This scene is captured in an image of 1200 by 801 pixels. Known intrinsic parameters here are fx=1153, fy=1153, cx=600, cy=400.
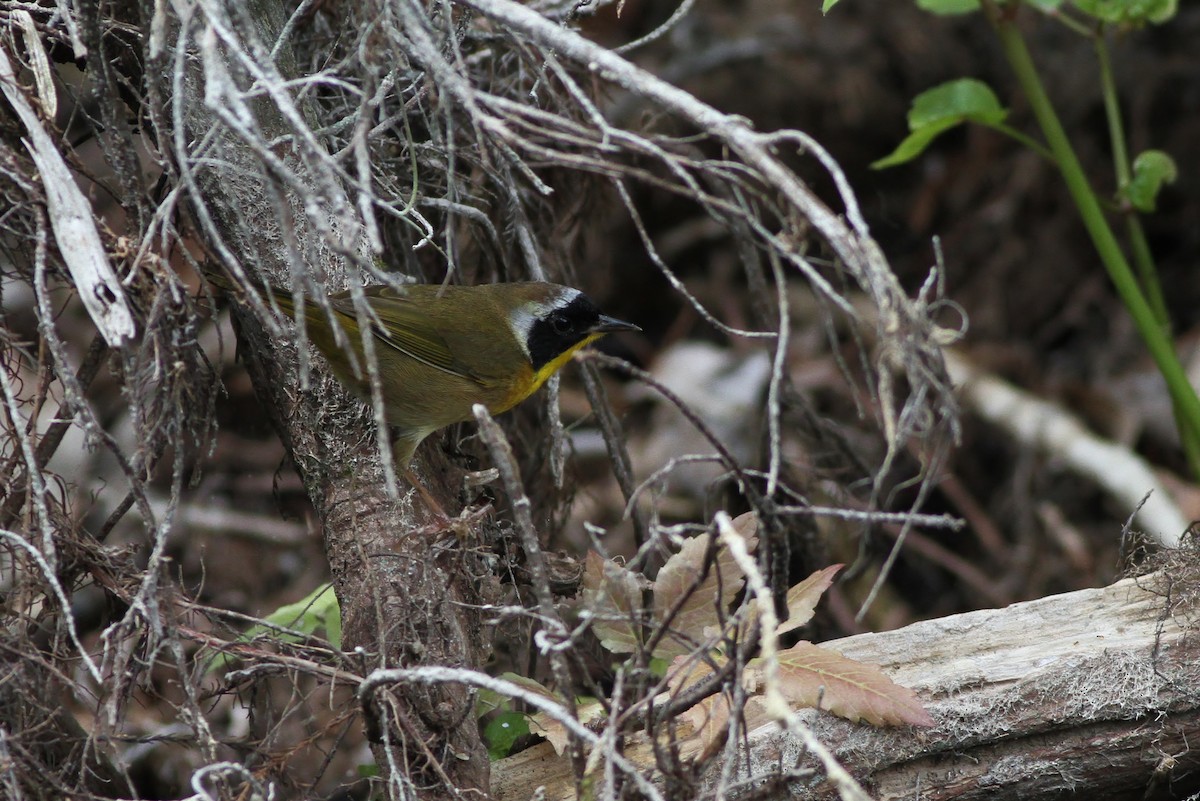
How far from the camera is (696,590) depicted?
8.43ft

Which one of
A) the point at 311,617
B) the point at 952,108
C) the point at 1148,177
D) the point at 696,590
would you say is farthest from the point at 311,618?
the point at 1148,177

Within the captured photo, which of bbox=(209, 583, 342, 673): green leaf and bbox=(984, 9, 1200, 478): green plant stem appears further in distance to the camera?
bbox=(984, 9, 1200, 478): green plant stem

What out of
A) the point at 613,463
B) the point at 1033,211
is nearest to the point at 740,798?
the point at 613,463

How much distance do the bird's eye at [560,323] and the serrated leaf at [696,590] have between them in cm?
147

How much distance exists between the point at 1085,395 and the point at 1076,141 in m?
1.71

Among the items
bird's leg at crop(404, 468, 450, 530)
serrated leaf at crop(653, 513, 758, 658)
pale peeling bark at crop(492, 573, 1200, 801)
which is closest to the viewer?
serrated leaf at crop(653, 513, 758, 658)

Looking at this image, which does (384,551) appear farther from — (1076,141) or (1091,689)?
(1076,141)

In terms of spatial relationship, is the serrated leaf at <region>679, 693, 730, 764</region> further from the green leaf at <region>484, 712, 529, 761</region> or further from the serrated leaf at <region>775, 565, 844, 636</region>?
the green leaf at <region>484, 712, 529, 761</region>

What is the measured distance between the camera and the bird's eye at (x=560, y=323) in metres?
3.97

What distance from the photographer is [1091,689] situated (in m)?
2.78

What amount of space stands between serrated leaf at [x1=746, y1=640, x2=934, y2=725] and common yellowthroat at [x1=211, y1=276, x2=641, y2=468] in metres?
1.41

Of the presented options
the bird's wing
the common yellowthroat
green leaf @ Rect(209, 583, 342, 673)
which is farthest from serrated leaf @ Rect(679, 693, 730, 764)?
the bird's wing

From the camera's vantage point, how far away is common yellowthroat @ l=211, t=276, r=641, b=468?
12.3 ft

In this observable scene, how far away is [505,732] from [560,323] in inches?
62.7
